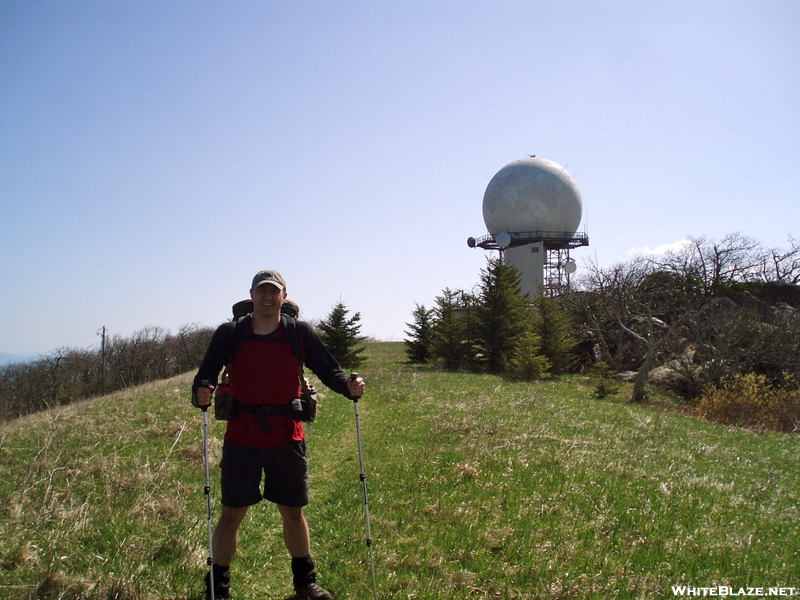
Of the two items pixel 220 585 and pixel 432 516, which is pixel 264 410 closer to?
pixel 220 585

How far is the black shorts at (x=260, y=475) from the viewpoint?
13.1 ft

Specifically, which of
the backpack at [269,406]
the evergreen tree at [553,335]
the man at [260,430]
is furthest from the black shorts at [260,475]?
the evergreen tree at [553,335]

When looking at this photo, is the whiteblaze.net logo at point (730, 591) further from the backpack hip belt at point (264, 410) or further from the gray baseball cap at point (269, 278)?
the gray baseball cap at point (269, 278)

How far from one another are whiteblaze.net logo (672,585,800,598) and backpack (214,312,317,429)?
9.83 ft

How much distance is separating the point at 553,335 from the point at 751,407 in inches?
421

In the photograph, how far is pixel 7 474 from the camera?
628cm

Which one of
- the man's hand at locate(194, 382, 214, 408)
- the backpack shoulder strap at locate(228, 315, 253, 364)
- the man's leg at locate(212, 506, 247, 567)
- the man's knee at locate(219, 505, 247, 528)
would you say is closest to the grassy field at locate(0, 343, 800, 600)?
the man's leg at locate(212, 506, 247, 567)

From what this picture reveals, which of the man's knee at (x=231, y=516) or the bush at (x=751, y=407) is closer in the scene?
the man's knee at (x=231, y=516)

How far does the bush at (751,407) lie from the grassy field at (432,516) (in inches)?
300

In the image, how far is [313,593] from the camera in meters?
4.05

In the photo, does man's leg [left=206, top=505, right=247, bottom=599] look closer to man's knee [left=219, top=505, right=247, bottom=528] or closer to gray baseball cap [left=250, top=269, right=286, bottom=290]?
man's knee [left=219, top=505, right=247, bottom=528]

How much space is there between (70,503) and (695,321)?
24.0m

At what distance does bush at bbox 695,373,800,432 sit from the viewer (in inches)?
646

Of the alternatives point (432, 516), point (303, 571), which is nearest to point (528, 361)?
point (432, 516)
